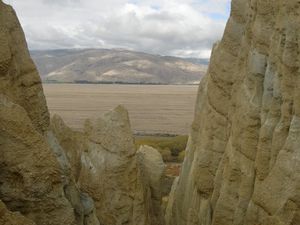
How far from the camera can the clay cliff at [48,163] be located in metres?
12.7

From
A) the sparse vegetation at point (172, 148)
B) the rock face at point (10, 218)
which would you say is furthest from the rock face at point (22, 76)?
the sparse vegetation at point (172, 148)

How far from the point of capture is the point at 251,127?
17.8m

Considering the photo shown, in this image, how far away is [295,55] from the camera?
15203 millimetres

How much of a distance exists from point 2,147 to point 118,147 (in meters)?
10.8

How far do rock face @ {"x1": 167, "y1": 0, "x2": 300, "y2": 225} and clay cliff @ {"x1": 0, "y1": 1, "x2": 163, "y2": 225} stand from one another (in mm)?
3320

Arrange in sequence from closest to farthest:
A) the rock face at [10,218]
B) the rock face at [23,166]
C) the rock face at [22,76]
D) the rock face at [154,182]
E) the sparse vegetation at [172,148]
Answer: the rock face at [10,218]
the rock face at [23,166]
the rock face at [22,76]
the rock face at [154,182]
the sparse vegetation at [172,148]

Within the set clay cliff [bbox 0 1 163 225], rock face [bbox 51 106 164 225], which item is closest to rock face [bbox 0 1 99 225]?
clay cliff [bbox 0 1 163 225]

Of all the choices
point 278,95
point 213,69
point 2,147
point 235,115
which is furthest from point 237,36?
point 2,147

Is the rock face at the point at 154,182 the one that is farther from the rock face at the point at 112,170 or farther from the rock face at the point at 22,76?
the rock face at the point at 22,76

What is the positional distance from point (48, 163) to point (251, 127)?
308 inches

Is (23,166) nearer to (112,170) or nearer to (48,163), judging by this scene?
(48,163)

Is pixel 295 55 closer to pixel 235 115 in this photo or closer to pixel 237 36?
pixel 235 115

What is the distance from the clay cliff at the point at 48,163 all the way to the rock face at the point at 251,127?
10.9 ft

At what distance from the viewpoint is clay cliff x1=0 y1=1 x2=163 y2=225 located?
41.7 ft
